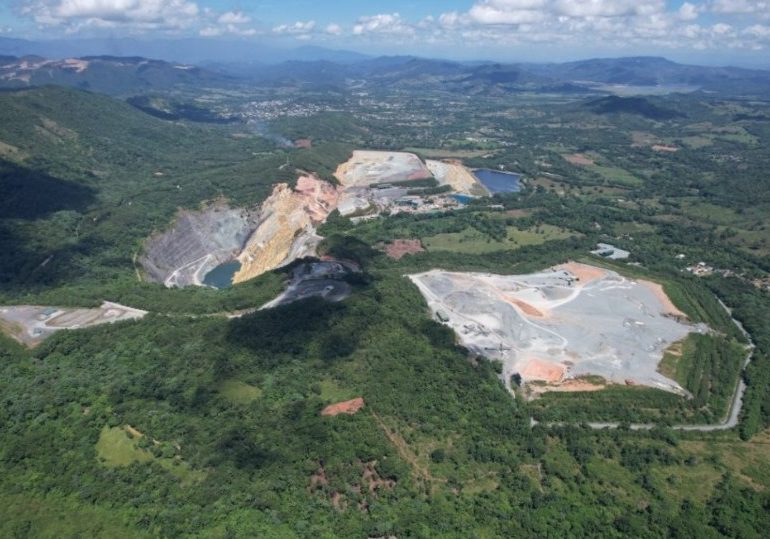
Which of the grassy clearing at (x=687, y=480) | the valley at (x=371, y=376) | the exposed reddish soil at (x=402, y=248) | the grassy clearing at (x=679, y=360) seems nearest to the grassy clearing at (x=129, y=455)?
the valley at (x=371, y=376)

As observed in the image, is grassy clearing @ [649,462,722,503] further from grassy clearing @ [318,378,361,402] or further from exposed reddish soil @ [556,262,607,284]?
exposed reddish soil @ [556,262,607,284]

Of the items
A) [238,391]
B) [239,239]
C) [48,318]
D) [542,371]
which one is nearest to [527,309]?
[542,371]

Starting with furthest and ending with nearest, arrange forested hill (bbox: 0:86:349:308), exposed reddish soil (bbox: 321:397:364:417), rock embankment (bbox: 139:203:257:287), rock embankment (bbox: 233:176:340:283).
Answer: rock embankment (bbox: 233:176:340:283), rock embankment (bbox: 139:203:257:287), forested hill (bbox: 0:86:349:308), exposed reddish soil (bbox: 321:397:364:417)

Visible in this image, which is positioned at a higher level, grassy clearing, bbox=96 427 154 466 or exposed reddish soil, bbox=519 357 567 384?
grassy clearing, bbox=96 427 154 466

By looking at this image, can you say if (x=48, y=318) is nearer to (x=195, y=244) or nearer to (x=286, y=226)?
(x=195, y=244)

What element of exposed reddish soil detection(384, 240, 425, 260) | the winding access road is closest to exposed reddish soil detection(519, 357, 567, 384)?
the winding access road

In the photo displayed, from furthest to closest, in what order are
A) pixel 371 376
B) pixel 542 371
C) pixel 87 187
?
pixel 87 187 → pixel 542 371 → pixel 371 376

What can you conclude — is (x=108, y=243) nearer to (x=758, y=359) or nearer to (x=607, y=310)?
(x=607, y=310)
